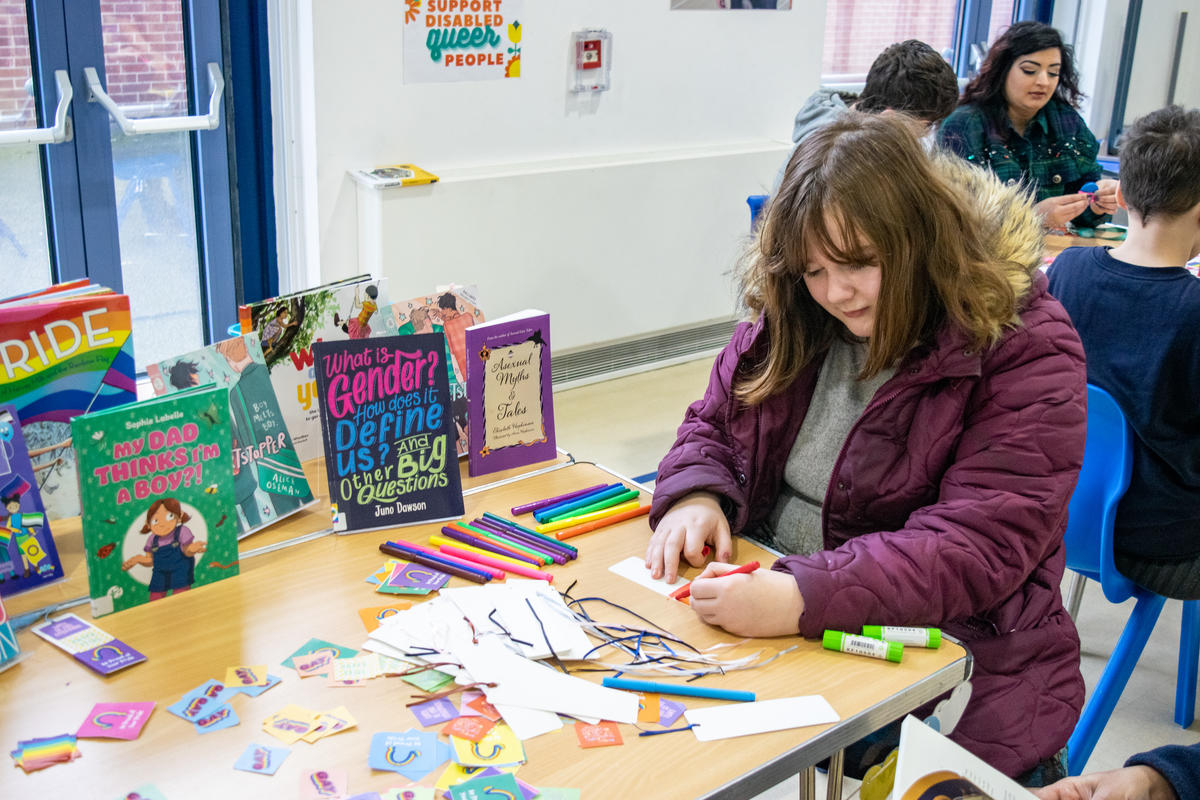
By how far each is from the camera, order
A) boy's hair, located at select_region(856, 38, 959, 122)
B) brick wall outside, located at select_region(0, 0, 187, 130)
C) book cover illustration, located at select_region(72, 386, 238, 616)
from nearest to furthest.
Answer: book cover illustration, located at select_region(72, 386, 238, 616)
brick wall outside, located at select_region(0, 0, 187, 130)
boy's hair, located at select_region(856, 38, 959, 122)

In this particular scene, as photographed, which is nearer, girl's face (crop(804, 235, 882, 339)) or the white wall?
girl's face (crop(804, 235, 882, 339))

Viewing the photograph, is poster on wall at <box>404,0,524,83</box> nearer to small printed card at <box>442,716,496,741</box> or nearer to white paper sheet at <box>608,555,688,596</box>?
white paper sheet at <box>608,555,688,596</box>

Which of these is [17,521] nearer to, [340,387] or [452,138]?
[340,387]

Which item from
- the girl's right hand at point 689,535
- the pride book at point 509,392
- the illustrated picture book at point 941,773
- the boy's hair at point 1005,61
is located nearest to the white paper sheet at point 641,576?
the girl's right hand at point 689,535

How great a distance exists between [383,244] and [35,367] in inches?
80.6

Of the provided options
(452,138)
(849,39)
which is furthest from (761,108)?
(452,138)

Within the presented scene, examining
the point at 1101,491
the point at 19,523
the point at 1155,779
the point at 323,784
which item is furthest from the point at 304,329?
the point at 1101,491

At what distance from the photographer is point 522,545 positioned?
1.52 m

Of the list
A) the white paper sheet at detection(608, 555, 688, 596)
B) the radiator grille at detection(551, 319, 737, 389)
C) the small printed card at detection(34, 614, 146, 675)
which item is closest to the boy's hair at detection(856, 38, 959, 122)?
the radiator grille at detection(551, 319, 737, 389)

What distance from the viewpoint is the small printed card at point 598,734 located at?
115cm

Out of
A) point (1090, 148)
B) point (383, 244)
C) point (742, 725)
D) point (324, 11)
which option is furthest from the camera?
point (1090, 148)

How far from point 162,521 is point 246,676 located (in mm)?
250

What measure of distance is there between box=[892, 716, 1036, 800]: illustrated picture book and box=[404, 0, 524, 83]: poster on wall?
2.80 meters

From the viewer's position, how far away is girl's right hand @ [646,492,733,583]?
1.49 meters
